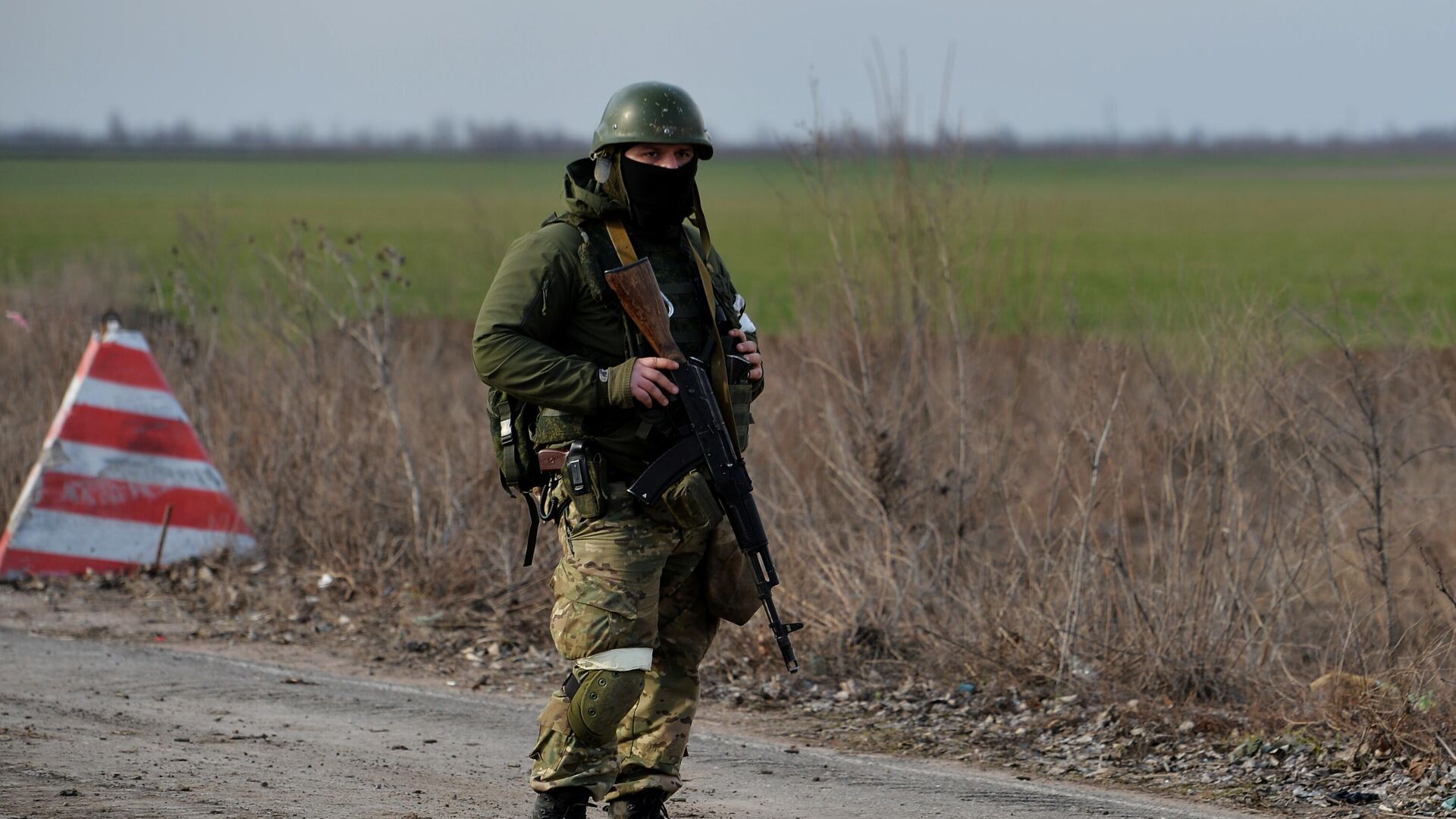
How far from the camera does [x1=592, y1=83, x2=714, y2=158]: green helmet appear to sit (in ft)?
13.1

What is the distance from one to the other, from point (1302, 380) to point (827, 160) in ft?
7.97

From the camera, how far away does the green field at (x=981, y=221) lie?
26.4ft

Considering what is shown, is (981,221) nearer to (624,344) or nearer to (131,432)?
(624,344)

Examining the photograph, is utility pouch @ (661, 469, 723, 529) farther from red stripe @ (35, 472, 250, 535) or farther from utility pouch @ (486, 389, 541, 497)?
red stripe @ (35, 472, 250, 535)

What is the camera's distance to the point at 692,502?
13.3ft

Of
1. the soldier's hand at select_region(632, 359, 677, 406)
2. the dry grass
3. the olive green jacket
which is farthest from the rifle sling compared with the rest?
the dry grass

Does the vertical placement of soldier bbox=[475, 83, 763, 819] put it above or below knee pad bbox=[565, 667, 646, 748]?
above

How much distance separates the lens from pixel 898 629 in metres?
6.62

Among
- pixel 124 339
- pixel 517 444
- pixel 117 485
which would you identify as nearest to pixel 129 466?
pixel 117 485

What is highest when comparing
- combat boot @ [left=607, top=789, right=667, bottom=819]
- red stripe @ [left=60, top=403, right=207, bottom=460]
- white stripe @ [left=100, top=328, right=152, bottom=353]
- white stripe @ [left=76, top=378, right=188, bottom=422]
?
white stripe @ [left=100, top=328, right=152, bottom=353]

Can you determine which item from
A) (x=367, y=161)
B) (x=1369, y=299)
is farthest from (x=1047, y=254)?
(x=367, y=161)

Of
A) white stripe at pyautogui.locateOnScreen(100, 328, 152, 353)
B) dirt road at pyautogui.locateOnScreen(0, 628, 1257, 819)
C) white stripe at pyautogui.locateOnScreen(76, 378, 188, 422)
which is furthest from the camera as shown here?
white stripe at pyautogui.locateOnScreen(100, 328, 152, 353)

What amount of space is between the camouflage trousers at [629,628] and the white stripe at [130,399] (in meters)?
4.63

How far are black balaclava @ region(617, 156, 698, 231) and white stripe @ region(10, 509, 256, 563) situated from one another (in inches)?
186
